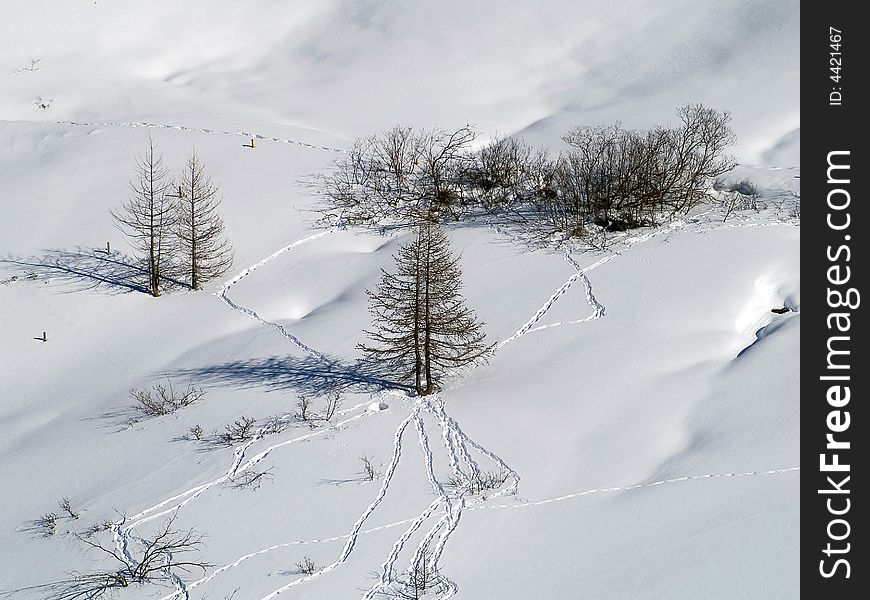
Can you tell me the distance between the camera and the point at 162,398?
1850 centimetres

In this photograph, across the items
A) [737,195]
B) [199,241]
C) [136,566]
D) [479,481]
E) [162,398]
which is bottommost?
[136,566]

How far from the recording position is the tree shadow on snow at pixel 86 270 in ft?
80.0

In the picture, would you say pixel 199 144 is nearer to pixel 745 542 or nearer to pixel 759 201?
pixel 759 201

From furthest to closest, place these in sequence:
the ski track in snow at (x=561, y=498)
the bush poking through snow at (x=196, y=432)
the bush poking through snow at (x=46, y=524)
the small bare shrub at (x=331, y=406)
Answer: the small bare shrub at (x=331, y=406) → the bush poking through snow at (x=196, y=432) → the bush poking through snow at (x=46, y=524) → the ski track in snow at (x=561, y=498)

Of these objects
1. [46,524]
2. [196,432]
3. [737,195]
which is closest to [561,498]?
[196,432]

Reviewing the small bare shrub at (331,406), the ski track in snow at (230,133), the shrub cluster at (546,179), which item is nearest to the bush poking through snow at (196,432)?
the small bare shrub at (331,406)

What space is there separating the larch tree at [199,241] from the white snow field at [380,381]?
1.93 ft

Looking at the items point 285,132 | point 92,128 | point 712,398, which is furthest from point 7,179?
point 712,398

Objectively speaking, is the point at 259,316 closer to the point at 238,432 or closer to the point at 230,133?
the point at 238,432

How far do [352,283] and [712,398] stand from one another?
11600mm

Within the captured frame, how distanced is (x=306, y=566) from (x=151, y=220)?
15077 mm

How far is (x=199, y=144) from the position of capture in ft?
104

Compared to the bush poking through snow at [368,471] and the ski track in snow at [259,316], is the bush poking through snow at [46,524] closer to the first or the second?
the bush poking through snow at [368,471]

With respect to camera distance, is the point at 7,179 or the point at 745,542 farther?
the point at 7,179
